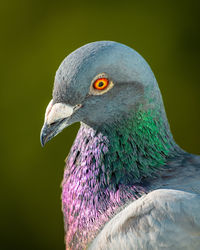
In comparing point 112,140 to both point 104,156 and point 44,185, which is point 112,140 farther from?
point 44,185

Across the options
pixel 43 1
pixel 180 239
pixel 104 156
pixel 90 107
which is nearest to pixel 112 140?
pixel 104 156

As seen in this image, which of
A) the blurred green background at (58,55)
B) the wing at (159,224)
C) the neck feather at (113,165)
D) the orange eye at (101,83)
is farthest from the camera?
the blurred green background at (58,55)

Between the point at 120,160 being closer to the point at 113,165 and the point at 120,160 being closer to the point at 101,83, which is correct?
the point at 113,165

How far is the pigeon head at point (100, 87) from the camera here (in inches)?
58.0

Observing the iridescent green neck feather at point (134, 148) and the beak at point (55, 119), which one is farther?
the iridescent green neck feather at point (134, 148)

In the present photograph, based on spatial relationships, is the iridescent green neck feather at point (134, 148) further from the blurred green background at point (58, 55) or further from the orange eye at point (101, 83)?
the blurred green background at point (58, 55)

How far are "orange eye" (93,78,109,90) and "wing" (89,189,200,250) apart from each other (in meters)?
0.43

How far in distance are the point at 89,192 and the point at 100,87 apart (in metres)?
0.44

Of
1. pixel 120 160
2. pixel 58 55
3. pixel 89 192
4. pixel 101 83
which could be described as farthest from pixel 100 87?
pixel 58 55

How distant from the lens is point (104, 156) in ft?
5.52

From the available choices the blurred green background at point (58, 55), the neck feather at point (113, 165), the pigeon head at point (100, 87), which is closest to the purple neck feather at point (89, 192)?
the neck feather at point (113, 165)

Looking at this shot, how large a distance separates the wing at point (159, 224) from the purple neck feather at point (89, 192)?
0.29 feet

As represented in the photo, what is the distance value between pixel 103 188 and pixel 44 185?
166 cm

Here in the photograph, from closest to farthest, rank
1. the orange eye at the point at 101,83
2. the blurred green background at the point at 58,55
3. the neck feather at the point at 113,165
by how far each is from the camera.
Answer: the orange eye at the point at 101,83 < the neck feather at the point at 113,165 < the blurred green background at the point at 58,55
